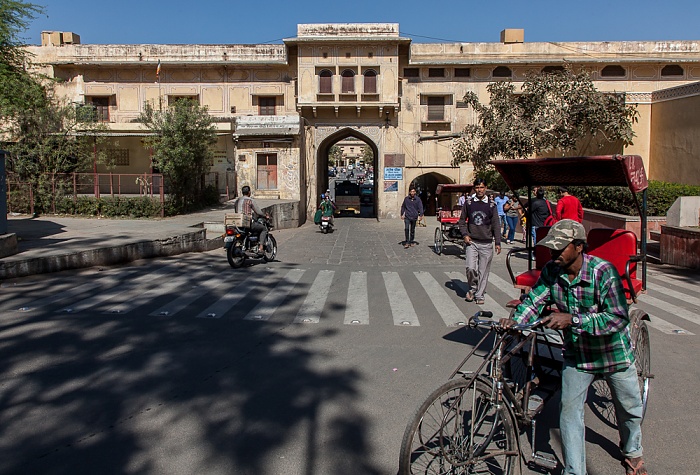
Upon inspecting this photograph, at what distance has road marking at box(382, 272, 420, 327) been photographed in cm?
845

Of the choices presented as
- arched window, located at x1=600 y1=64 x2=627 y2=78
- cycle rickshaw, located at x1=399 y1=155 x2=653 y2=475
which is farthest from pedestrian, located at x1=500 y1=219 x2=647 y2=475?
arched window, located at x1=600 y1=64 x2=627 y2=78

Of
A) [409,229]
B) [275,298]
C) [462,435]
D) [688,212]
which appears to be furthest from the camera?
[409,229]

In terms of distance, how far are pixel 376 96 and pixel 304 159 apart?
542 centimetres

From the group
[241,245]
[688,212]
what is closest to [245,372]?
[241,245]

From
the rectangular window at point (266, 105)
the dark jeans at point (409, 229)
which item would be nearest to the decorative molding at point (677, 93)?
the dark jeans at point (409, 229)

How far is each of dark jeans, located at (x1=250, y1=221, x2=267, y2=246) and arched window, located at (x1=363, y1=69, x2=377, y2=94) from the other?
2157 cm

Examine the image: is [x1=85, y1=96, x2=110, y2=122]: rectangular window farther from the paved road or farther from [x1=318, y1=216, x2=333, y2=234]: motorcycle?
the paved road

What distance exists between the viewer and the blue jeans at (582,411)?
3660 mm

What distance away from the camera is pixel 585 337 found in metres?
3.77

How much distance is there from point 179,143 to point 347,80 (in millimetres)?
13780

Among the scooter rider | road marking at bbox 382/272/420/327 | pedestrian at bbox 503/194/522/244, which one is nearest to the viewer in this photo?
road marking at bbox 382/272/420/327

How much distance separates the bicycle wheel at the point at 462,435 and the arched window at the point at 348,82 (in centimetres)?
3172

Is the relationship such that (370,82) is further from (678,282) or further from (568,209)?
(678,282)

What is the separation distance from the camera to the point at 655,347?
715 centimetres
